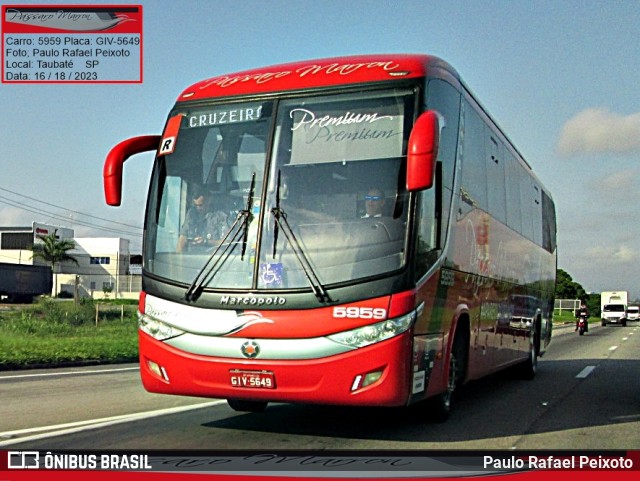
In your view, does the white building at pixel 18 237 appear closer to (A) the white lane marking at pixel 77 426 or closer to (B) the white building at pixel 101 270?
(B) the white building at pixel 101 270

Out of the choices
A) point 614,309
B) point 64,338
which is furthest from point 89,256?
point 64,338

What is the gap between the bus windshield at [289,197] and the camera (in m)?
6.93

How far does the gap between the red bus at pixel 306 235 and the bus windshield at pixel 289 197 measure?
1cm

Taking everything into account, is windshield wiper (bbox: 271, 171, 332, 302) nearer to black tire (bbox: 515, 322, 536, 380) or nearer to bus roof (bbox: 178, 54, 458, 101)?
bus roof (bbox: 178, 54, 458, 101)

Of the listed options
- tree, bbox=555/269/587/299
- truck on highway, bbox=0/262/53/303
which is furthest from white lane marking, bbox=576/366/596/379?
tree, bbox=555/269/587/299

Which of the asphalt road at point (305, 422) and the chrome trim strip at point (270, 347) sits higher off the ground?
the chrome trim strip at point (270, 347)

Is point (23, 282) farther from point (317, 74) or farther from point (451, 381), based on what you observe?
point (317, 74)

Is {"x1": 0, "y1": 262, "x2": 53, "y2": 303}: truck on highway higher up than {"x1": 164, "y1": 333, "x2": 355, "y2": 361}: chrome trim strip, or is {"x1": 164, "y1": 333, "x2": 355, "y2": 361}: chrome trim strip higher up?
{"x1": 164, "y1": 333, "x2": 355, "y2": 361}: chrome trim strip

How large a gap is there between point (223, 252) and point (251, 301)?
0.56 m

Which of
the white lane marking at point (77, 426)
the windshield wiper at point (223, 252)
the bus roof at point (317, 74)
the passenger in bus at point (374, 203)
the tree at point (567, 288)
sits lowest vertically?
the tree at point (567, 288)

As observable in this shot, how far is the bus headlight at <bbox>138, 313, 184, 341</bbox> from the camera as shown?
286 inches

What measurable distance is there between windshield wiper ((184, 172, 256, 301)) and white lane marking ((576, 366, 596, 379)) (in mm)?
→ 9490

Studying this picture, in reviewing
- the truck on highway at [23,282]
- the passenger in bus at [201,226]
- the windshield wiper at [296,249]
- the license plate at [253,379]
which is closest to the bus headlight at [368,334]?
the windshield wiper at [296,249]

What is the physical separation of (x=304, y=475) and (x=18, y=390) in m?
6.89
